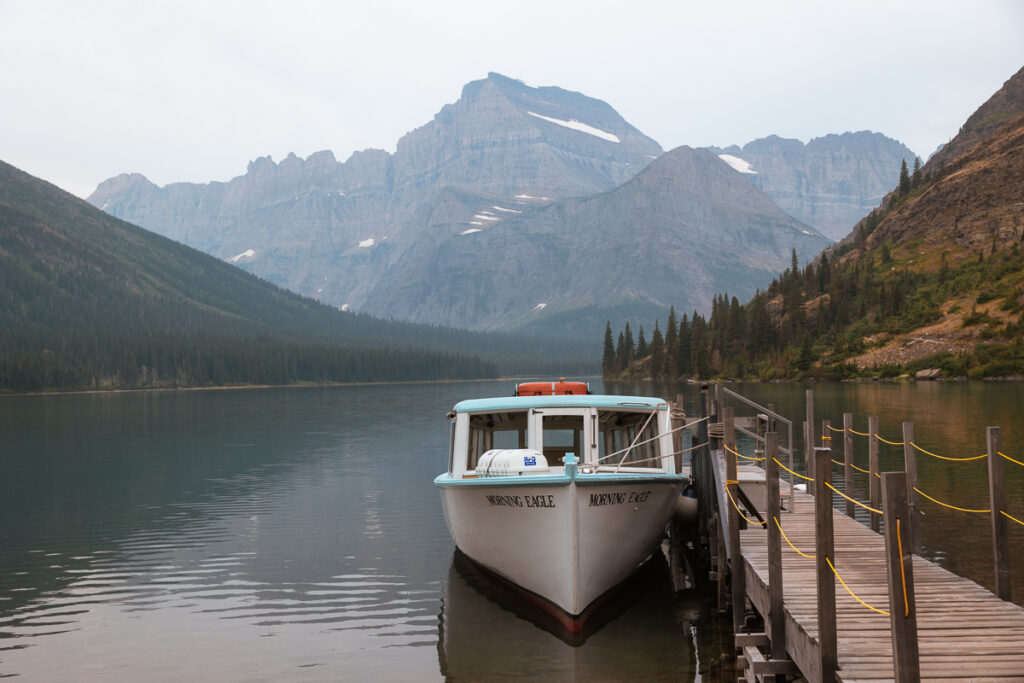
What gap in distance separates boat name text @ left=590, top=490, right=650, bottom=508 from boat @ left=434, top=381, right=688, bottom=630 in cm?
3

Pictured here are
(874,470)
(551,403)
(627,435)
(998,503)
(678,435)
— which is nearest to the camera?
(998,503)

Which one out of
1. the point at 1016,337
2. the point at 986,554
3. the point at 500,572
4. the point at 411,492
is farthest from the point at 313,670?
the point at 1016,337

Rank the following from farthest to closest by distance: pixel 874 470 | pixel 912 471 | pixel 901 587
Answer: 1. pixel 874 470
2. pixel 912 471
3. pixel 901 587

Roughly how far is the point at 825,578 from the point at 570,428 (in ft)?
40.6

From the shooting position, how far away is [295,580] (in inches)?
1053

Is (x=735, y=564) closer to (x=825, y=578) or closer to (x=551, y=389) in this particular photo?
(x=825, y=578)

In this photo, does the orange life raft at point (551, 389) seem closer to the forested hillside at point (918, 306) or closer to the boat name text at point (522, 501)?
the boat name text at point (522, 501)

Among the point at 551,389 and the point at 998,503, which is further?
the point at 551,389

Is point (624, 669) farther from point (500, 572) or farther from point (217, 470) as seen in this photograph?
point (217, 470)

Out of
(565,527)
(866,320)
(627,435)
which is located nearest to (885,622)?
(565,527)

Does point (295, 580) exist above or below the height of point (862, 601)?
below

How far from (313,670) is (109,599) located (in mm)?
9123

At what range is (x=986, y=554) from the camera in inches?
1002

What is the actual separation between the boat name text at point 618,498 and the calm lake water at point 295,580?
120 inches
